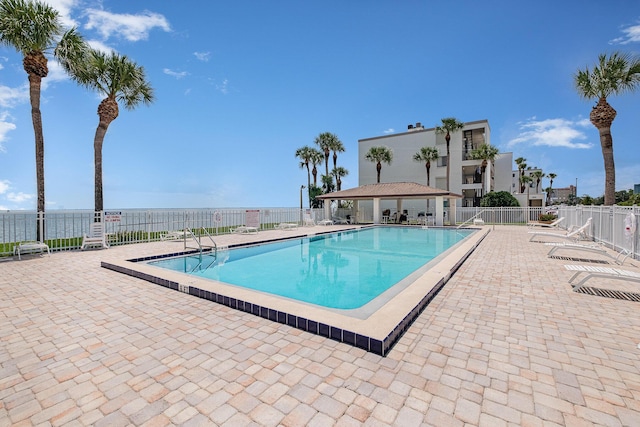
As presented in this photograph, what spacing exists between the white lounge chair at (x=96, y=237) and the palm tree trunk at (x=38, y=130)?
→ 9.08 feet

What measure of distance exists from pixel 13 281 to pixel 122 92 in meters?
11.8

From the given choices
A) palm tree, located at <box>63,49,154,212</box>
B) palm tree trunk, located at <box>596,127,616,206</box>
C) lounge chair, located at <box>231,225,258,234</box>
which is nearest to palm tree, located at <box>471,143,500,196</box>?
palm tree trunk, located at <box>596,127,616,206</box>

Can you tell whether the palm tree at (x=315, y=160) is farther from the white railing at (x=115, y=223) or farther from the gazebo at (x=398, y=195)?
the white railing at (x=115, y=223)

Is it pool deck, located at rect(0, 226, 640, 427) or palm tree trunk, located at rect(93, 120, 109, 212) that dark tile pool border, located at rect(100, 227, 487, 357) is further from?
palm tree trunk, located at rect(93, 120, 109, 212)

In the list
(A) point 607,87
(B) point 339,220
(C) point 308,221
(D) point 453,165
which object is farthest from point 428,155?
(C) point 308,221

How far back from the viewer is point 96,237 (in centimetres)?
1021

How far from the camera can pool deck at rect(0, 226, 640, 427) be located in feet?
6.86

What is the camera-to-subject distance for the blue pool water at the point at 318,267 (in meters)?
→ 6.19

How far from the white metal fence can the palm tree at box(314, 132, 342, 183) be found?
19333mm

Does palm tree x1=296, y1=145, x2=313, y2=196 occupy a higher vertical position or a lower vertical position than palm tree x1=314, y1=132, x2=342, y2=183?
lower

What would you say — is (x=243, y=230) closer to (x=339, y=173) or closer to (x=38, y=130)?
(x=38, y=130)

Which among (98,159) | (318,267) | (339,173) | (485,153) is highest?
(485,153)

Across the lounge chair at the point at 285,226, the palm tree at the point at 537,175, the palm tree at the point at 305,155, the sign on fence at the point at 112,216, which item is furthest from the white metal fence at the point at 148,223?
the palm tree at the point at 537,175

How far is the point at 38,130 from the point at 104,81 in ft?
12.9
